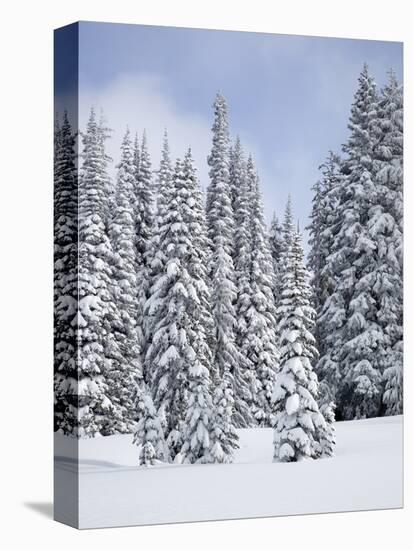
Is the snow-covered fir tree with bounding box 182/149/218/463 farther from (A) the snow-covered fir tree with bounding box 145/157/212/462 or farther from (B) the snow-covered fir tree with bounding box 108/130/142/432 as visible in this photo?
(B) the snow-covered fir tree with bounding box 108/130/142/432

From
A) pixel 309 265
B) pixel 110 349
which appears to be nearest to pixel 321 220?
pixel 309 265

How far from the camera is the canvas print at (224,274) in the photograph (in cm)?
2209

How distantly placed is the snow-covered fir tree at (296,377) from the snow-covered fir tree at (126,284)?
8.00 ft

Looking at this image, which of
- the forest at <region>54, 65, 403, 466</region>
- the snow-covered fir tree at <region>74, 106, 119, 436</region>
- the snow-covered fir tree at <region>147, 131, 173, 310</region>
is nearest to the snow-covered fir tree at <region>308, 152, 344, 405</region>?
the forest at <region>54, 65, 403, 466</region>

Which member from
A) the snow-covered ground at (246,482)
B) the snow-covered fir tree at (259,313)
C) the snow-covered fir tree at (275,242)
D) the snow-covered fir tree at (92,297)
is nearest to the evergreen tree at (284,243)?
the snow-covered fir tree at (275,242)

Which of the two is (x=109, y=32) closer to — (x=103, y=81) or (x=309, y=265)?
(x=103, y=81)

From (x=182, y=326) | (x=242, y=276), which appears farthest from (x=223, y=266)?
(x=182, y=326)

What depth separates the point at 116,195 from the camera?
22.5 metres

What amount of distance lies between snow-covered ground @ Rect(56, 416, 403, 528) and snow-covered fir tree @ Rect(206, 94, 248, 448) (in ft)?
3.65

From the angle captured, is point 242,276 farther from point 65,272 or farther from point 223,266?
point 65,272

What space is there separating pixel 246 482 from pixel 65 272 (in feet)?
13.6

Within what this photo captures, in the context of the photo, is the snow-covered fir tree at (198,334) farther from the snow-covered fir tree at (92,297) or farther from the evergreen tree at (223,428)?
the snow-covered fir tree at (92,297)

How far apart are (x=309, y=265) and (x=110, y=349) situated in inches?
150

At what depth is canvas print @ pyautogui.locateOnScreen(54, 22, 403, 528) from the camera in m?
22.1
